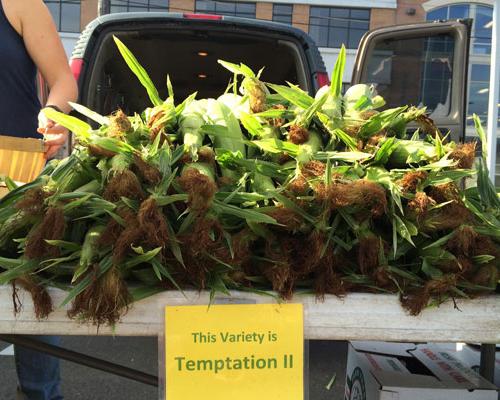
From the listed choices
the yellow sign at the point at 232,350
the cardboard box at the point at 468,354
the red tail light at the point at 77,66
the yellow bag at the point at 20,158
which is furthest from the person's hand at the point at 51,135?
the red tail light at the point at 77,66

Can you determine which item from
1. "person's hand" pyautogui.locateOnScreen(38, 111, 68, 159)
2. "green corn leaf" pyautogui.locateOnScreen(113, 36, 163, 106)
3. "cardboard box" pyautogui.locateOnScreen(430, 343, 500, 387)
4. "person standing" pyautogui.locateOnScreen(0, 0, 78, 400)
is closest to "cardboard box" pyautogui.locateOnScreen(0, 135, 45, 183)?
"person's hand" pyautogui.locateOnScreen(38, 111, 68, 159)

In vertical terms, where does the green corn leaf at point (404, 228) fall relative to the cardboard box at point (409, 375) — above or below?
above

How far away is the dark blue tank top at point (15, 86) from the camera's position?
5.85 feet

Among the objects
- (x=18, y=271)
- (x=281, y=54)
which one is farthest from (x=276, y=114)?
(x=281, y=54)

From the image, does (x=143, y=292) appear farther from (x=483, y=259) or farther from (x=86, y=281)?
(x=483, y=259)

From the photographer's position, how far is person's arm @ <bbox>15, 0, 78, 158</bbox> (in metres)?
1.77

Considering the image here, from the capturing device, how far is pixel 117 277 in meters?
0.93

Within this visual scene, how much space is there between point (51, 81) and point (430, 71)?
A: 2.83 metres

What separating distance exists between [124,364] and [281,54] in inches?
91.9

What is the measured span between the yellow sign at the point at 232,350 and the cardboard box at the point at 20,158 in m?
0.56

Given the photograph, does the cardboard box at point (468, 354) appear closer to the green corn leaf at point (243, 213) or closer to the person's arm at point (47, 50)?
the green corn leaf at point (243, 213)

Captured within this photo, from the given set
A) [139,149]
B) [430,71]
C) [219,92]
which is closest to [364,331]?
[139,149]

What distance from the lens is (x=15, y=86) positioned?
6.02ft

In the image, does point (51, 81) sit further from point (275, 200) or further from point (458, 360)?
point (458, 360)
